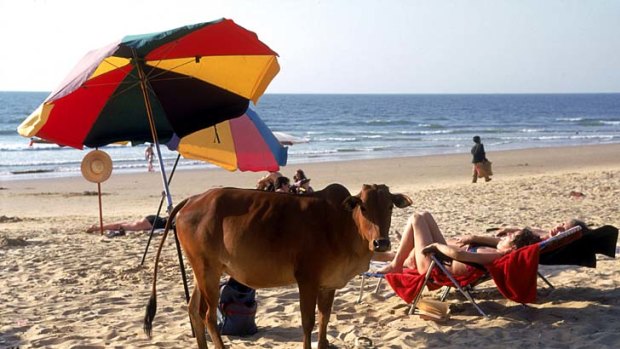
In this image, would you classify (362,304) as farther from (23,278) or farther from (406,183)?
(406,183)

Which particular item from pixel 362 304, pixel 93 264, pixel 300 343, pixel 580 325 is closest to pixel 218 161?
pixel 93 264

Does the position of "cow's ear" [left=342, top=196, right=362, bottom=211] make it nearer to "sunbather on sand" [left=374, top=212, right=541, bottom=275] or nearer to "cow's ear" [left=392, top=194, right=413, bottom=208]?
"cow's ear" [left=392, top=194, right=413, bottom=208]

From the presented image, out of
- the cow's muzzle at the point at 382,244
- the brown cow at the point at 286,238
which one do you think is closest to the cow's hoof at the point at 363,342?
the brown cow at the point at 286,238

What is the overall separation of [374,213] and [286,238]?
0.64 m

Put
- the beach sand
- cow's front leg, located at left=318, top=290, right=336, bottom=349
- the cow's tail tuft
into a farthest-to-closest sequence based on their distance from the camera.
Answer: the beach sand < the cow's tail tuft < cow's front leg, located at left=318, top=290, right=336, bottom=349

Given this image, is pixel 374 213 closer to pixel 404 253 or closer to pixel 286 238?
pixel 286 238

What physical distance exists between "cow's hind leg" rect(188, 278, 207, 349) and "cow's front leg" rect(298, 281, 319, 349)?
0.77 m

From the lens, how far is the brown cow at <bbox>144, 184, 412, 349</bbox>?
200 inches

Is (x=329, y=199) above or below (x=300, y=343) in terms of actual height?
above

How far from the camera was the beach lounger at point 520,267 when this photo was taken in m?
6.16

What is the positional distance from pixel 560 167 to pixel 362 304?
71.4ft

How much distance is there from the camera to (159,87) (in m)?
6.83

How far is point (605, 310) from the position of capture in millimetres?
6359

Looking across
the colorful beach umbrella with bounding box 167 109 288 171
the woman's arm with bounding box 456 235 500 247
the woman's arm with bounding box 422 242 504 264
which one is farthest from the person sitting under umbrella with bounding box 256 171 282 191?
the woman's arm with bounding box 422 242 504 264
